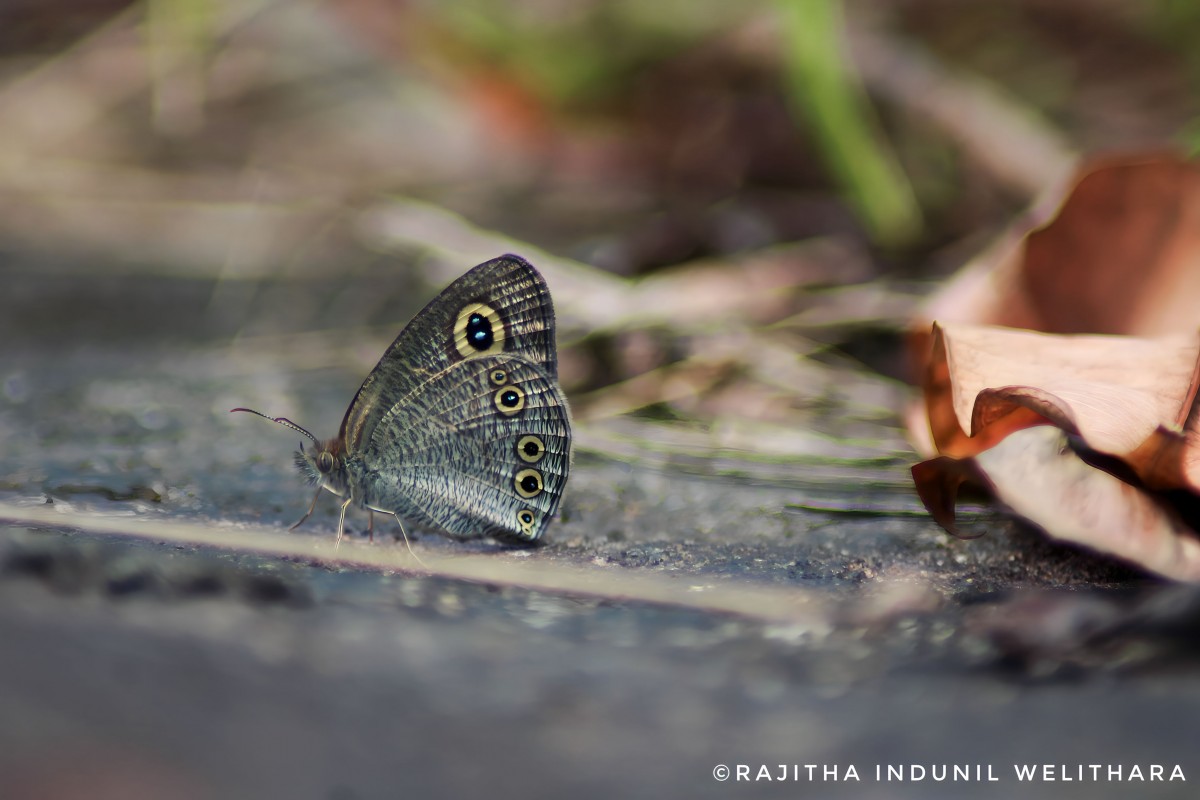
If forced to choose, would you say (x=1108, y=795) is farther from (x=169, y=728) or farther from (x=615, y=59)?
(x=615, y=59)

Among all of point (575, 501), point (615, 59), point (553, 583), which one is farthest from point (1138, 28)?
point (553, 583)

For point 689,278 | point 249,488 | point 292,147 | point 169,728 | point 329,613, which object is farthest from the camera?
point 292,147

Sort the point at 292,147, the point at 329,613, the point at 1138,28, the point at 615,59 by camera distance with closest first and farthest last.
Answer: the point at 329,613, the point at 615,59, the point at 1138,28, the point at 292,147

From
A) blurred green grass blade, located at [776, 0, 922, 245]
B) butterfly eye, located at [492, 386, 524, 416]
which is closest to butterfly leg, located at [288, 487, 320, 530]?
butterfly eye, located at [492, 386, 524, 416]

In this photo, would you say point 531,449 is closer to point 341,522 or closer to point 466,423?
Answer: point 466,423

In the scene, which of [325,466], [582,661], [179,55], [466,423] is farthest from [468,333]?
[179,55]
